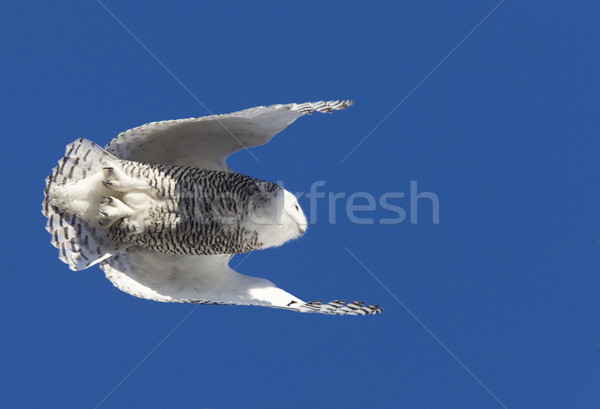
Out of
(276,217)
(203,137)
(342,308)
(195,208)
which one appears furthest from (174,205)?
(342,308)

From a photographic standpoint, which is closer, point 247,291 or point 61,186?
point 61,186

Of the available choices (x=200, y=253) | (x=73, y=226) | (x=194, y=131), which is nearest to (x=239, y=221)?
(x=200, y=253)

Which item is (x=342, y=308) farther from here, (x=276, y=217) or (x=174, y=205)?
(x=174, y=205)

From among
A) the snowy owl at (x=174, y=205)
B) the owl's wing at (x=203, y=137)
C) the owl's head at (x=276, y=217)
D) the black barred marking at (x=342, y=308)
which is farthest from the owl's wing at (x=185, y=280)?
the owl's wing at (x=203, y=137)

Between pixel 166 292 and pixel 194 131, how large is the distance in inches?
49.7

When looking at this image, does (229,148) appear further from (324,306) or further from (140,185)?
(324,306)

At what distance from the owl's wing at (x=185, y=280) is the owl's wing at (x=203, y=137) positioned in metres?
0.75

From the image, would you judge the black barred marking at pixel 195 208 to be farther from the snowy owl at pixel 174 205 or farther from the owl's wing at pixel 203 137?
the owl's wing at pixel 203 137

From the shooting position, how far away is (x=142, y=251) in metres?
6.09

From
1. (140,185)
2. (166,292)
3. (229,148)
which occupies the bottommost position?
(166,292)

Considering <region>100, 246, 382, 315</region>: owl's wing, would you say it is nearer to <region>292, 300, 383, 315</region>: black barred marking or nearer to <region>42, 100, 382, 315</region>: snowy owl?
<region>42, 100, 382, 315</region>: snowy owl

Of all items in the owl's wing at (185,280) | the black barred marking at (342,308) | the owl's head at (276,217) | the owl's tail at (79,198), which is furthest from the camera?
the owl's wing at (185,280)

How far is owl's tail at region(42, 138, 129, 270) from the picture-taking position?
5.57 metres

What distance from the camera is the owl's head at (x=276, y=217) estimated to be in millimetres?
5695
